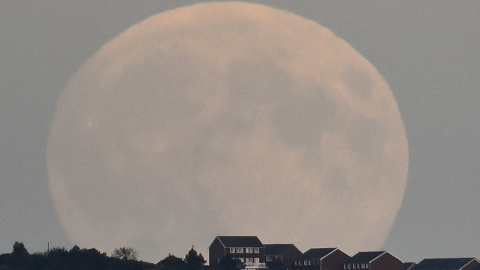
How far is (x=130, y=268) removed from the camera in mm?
197000

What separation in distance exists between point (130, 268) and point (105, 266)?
408 cm

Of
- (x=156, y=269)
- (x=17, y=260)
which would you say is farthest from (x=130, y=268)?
(x=17, y=260)

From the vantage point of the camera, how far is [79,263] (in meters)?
194

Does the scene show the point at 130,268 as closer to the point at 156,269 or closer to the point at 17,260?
the point at 156,269

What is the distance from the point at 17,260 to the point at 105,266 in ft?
40.7

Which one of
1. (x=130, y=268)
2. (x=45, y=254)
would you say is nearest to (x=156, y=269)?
(x=130, y=268)

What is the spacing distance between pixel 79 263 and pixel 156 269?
36.9 feet

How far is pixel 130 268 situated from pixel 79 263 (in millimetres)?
7511

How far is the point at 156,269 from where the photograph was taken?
198m

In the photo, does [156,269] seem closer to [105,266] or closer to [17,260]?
[105,266]

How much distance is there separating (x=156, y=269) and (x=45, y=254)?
15.8 m

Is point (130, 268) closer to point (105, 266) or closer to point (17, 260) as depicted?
point (105, 266)

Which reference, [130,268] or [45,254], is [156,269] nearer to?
[130,268]

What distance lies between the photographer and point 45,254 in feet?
650
